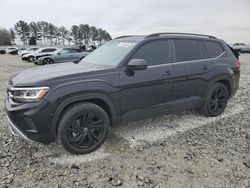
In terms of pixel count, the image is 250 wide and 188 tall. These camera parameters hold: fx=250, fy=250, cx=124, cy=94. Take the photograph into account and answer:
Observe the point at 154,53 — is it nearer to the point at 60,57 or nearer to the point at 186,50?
the point at 186,50

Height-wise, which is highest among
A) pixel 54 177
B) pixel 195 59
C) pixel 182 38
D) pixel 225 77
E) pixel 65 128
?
pixel 182 38

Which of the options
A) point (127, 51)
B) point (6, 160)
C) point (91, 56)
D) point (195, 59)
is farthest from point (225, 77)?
point (6, 160)

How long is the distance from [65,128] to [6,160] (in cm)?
100

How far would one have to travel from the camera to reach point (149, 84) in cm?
413

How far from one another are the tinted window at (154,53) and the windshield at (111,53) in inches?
7.0

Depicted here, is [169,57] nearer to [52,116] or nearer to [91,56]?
[91,56]

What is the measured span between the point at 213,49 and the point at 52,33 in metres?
84.7

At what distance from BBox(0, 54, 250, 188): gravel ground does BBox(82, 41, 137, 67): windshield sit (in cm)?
130

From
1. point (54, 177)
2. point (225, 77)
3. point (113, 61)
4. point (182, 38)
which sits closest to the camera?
point (54, 177)

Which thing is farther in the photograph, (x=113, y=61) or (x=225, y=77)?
(x=225, y=77)

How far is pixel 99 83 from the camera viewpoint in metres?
3.66

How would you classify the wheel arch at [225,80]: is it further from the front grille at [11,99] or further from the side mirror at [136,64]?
the front grille at [11,99]

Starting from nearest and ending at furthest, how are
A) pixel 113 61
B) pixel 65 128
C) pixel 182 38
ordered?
pixel 65 128 → pixel 113 61 → pixel 182 38

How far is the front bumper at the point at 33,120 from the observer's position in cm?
330
